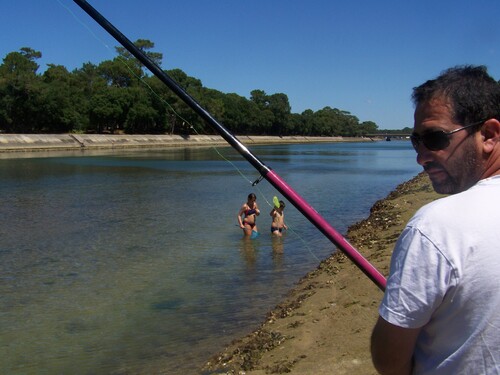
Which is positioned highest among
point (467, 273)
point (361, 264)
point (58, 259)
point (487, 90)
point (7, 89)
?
point (7, 89)

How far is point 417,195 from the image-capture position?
67.2 feet

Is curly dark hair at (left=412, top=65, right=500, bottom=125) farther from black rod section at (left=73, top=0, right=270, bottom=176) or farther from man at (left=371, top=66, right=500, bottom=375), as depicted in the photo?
black rod section at (left=73, top=0, right=270, bottom=176)

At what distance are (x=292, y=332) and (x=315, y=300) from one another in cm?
137

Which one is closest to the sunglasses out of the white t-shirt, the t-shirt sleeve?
the white t-shirt

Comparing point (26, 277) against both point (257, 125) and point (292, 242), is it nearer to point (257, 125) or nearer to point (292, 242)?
point (292, 242)

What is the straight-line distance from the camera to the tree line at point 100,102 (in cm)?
8156

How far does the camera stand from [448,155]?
6.31ft

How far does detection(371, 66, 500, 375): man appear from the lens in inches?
64.3

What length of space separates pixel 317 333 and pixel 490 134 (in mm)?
4934

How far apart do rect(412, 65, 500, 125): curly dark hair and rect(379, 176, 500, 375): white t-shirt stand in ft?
0.84

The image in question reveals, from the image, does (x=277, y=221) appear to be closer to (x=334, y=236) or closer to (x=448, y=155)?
(x=334, y=236)

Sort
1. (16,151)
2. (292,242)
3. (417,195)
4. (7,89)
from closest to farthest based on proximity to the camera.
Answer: (292,242), (417,195), (16,151), (7,89)

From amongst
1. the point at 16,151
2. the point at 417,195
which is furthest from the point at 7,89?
the point at 417,195

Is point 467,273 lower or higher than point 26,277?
higher
